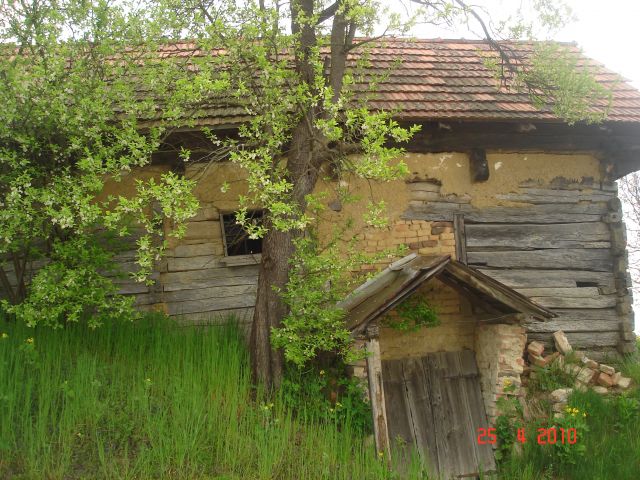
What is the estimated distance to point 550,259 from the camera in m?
8.29

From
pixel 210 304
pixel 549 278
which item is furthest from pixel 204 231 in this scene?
pixel 549 278

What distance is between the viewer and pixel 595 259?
8.43m

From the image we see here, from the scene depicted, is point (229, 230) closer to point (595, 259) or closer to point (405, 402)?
point (405, 402)

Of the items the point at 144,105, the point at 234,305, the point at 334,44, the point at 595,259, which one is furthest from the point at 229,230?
the point at 595,259

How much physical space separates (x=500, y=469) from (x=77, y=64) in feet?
20.8

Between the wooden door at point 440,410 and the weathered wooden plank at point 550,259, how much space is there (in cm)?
150

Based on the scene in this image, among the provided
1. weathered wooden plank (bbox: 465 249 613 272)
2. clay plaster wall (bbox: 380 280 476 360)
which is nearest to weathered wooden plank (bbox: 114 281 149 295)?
clay plaster wall (bbox: 380 280 476 360)

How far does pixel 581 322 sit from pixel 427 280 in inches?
127

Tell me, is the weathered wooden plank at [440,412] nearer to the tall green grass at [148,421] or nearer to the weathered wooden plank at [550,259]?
the tall green grass at [148,421]

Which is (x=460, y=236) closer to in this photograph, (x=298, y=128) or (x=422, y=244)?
(x=422, y=244)

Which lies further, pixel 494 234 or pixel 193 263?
pixel 494 234

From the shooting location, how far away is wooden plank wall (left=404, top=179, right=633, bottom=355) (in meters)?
8.12

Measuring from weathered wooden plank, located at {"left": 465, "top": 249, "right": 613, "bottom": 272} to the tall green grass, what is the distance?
3.37 m

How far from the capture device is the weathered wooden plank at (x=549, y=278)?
8.12 metres
